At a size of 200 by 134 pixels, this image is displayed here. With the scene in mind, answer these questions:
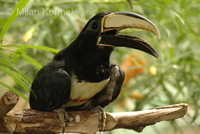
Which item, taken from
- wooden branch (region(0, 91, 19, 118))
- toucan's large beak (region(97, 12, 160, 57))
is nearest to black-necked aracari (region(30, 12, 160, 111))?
toucan's large beak (region(97, 12, 160, 57))

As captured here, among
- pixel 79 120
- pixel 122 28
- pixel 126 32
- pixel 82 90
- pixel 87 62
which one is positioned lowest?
pixel 79 120

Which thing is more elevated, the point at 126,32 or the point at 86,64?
the point at 126,32

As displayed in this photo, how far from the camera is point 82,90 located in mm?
1382

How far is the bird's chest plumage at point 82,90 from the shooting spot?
4.48ft

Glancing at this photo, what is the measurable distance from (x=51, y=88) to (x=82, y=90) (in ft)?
0.41

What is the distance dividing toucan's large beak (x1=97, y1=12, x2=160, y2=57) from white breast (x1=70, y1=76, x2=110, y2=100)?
0.16 meters

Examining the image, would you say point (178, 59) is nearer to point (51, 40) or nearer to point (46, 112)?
point (51, 40)

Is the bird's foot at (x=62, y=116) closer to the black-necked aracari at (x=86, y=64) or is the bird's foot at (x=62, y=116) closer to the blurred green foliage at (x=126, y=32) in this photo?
the black-necked aracari at (x=86, y=64)

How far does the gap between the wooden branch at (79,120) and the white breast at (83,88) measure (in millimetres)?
65

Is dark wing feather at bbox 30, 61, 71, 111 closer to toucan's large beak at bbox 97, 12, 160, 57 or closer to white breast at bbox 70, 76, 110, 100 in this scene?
white breast at bbox 70, 76, 110, 100

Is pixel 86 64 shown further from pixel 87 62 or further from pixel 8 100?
pixel 8 100

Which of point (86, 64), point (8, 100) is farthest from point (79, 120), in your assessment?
point (8, 100)

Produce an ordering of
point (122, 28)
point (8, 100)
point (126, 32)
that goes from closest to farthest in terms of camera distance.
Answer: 1. point (8, 100)
2. point (122, 28)
3. point (126, 32)

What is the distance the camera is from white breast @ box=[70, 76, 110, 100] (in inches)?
53.7
